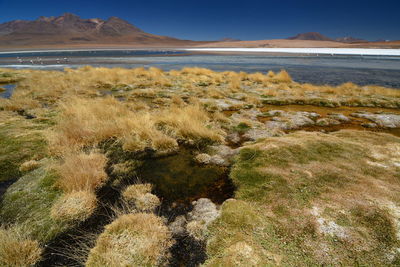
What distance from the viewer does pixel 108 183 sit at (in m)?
6.00

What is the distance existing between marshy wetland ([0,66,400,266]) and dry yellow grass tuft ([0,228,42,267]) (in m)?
0.02

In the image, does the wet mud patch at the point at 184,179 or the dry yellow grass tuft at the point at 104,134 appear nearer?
the wet mud patch at the point at 184,179

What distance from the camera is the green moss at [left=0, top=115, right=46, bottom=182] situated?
668 centimetres

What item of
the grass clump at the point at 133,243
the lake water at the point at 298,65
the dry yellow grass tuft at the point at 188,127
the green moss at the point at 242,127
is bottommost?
the grass clump at the point at 133,243

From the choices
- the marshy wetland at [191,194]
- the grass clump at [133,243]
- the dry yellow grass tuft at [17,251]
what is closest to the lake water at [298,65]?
the marshy wetland at [191,194]

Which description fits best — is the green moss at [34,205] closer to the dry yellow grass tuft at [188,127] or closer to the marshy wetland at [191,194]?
the marshy wetland at [191,194]

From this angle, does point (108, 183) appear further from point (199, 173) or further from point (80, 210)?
point (199, 173)

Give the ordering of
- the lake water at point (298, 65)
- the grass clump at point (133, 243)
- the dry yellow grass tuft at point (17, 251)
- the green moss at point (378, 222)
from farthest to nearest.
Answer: the lake water at point (298, 65) < the green moss at point (378, 222) < the grass clump at point (133, 243) < the dry yellow grass tuft at point (17, 251)

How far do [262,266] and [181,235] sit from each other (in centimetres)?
172

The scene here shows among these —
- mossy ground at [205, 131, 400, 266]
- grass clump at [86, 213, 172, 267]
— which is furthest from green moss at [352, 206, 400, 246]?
grass clump at [86, 213, 172, 267]

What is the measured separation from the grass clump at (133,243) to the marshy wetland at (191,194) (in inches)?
0.8

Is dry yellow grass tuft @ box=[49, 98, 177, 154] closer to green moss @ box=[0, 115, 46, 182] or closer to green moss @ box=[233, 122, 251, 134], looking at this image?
green moss @ box=[0, 115, 46, 182]

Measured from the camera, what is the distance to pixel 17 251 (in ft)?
11.5

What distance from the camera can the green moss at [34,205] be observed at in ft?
14.2
